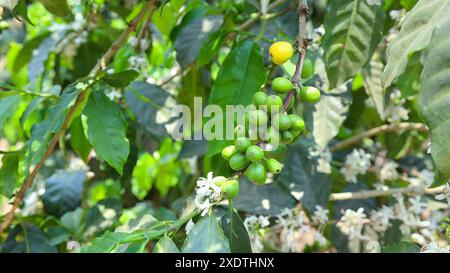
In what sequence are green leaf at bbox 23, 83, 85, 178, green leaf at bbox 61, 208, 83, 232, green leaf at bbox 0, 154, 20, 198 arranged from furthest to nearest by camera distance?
green leaf at bbox 61, 208, 83, 232
green leaf at bbox 0, 154, 20, 198
green leaf at bbox 23, 83, 85, 178

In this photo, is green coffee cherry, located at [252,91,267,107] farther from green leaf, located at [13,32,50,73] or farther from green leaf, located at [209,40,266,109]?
green leaf, located at [13,32,50,73]

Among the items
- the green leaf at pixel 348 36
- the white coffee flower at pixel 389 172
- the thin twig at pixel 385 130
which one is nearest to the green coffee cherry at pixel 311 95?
the green leaf at pixel 348 36

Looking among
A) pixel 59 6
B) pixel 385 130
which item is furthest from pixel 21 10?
pixel 385 130

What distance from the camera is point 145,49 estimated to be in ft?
5.11

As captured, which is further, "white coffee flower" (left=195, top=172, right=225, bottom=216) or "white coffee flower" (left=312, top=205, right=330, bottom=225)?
"white coffee flower" (left=312, top=205, right=330, bottom=225)

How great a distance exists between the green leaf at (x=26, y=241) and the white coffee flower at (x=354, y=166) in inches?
31.0

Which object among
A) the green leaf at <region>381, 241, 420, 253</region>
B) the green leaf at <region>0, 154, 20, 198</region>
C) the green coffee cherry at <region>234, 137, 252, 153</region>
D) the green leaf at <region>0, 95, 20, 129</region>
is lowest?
the green leaf at <region>0, 154, 20, 198</region>

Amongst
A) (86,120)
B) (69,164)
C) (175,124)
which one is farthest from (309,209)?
(69,164)

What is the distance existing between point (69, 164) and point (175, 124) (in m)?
0.57

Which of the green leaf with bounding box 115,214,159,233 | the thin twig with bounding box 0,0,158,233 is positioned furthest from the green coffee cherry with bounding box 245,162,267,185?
the thin twig with bounding box 0,0,158,233

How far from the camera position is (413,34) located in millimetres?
694

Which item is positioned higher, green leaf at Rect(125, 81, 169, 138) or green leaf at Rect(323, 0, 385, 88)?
green leaf at Rect(323, 0, 385, 88)

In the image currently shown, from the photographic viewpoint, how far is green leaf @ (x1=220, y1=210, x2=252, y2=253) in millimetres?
828
